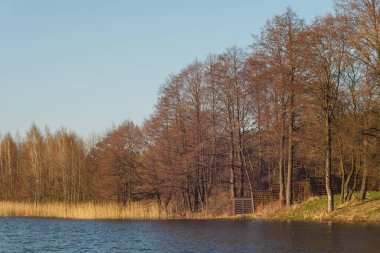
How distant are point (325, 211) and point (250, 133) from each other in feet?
59.0

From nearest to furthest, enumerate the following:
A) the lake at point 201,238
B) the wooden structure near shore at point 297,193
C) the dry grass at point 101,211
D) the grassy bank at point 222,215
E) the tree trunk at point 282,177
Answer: the lake at point 201,238, the grassy bank at point 222,215, the tree trunk at point 282,177, the wooden structure near shore at point 297,193, the dry grass at point 101,211

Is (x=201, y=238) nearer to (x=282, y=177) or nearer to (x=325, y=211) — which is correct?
(x=325, y=211)

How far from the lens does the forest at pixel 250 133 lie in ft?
137

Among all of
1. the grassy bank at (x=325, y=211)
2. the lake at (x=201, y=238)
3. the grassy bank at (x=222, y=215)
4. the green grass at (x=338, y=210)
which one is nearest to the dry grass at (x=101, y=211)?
the grassy bank at (x=222, y=215)

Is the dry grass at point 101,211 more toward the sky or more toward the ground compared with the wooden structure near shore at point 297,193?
more toward the ground

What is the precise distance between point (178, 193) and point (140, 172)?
5408mm

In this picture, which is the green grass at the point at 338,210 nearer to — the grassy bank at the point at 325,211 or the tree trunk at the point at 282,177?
the grassy bank at the point at 325,211

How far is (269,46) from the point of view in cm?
4781

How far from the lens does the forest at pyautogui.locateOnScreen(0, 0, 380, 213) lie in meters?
41.7

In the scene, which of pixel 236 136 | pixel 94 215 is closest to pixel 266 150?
pixel 236 136

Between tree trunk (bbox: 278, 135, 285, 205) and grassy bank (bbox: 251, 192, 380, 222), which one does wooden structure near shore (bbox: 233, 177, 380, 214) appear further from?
grassy bank (bbox: 251, 192, 380, 222)

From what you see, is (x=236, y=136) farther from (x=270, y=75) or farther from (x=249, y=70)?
(x=270, y=75)

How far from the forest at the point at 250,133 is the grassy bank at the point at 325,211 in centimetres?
128

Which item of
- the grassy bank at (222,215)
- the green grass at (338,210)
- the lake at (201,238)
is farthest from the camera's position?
the grassy bank at (222,215)
